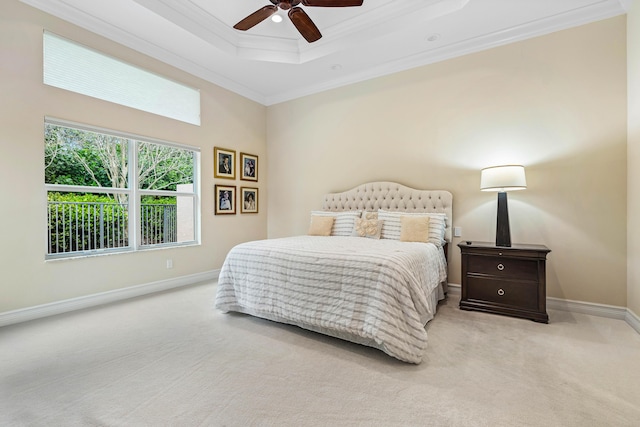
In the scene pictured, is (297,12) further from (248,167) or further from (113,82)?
(248,167)

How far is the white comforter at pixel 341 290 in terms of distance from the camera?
213cm

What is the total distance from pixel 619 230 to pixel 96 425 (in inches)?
177

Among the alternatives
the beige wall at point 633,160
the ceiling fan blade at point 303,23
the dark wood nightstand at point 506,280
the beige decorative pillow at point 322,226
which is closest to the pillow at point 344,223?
the beige decorative pillow at point 322,226

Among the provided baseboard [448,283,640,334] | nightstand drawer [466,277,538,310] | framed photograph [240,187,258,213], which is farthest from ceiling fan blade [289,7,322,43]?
baseboard [448,283,640,334]

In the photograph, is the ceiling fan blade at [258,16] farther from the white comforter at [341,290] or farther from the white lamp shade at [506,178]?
the white lamp shade at [506,178]

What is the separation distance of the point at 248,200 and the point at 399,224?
2.83m

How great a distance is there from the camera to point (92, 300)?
331 cm

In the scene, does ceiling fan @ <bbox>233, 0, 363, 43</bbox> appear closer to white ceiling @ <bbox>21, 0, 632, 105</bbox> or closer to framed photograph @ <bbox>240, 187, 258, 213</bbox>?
white ceiling @ <bbox>21, 0, 632, 105</bbox>

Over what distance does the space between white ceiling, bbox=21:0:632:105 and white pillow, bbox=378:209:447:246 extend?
2.09m

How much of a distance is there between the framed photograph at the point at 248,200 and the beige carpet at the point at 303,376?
105 inches

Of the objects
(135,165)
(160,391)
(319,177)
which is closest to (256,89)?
(319,177)

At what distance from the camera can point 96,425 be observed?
1.48 metres

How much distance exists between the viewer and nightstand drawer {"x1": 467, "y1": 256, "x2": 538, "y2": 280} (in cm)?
289

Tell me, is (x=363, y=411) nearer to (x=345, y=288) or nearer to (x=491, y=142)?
(x=345, y=288)
